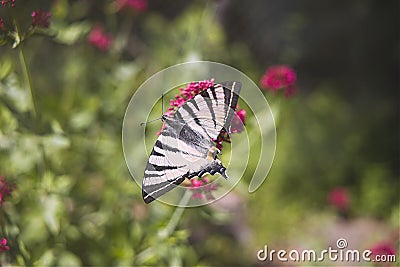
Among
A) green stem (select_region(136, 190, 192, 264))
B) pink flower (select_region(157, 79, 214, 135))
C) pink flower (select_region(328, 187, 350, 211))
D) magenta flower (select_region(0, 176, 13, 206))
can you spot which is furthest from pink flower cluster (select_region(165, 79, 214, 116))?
pink flower (select_region(328, 187, 350, 211))

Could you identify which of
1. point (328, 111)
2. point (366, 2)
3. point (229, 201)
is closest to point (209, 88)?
point (229, 201)

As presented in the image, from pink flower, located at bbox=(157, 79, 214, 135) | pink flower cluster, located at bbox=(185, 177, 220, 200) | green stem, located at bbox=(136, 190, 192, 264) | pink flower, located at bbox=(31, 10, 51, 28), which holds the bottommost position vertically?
green stem, located at bbox=(136, 190, 192, 264)

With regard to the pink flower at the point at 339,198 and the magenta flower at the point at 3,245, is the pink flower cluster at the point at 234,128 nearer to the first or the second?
the magenta flower at the point at 3,245

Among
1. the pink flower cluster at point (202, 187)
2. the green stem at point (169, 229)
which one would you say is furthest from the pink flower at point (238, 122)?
the green stem at point (169, 229)

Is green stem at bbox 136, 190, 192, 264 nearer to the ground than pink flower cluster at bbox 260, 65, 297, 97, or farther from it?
nearer to the ground

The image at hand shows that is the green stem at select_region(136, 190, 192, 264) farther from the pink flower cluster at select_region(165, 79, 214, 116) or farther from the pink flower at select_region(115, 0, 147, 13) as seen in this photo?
the pink flower at select_region(115, 0, 147, 13)

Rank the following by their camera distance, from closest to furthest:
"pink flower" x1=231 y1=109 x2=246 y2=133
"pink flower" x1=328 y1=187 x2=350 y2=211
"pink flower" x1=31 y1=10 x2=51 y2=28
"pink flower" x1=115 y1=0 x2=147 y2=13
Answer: "pink flower" x1=231 y1=109 x2=246 y2=133 → "pink flower" x1=31 y1=10 x2=51 y2=28 → "pink flower" x1=115 y1=0 x2=147 y2=13 → "pink flower" x1=328 y1=187 x2=350 y2=211
